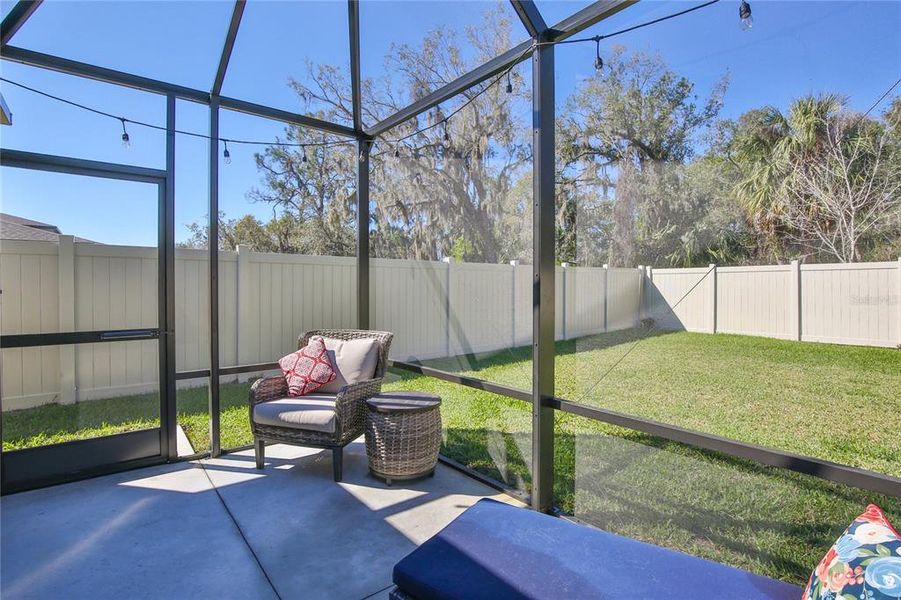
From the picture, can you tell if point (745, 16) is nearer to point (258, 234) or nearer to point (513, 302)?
point (513, 302)

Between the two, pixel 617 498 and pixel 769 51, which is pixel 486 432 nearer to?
pixel 617 498

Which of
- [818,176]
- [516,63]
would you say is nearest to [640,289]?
[818,176]

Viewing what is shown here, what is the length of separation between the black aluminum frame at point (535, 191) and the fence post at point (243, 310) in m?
0.41

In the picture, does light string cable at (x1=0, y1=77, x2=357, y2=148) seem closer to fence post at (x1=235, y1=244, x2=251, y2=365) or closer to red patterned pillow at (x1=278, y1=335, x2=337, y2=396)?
fence post at (x1=235, y1=244, x2=251, y2=365)

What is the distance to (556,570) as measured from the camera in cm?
144

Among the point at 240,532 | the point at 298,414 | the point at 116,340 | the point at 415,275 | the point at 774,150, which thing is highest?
the point at 774,150

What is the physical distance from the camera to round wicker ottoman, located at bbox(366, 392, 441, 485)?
3.01 m

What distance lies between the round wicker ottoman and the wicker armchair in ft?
0.58

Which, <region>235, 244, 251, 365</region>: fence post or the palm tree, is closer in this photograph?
the palm tree

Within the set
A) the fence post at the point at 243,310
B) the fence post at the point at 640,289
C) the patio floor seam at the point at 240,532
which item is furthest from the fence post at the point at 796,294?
the fence post at the point at 243,310

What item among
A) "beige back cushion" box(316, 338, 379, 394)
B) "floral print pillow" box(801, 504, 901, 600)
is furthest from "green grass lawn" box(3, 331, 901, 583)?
"beige back cushion" box(316, 338, 379, 394)

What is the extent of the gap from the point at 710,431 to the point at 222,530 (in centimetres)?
255

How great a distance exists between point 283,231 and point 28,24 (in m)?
2.22

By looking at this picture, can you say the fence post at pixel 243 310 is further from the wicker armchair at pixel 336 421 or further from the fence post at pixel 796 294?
the fence post at pixel 796 294
